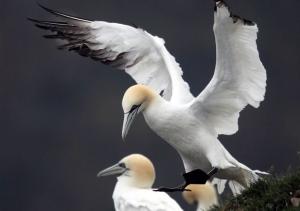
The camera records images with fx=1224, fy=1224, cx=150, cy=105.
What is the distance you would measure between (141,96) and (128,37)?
1603mm

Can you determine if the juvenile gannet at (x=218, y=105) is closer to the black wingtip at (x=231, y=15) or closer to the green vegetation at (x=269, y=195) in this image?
the black wingtip at (x=231, y=15)

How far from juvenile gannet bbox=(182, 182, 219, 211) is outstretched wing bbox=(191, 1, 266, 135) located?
48 centimetres

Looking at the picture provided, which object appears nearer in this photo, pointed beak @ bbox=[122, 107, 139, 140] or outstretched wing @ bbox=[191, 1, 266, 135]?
outstretched wing @ bbox=[191, 1, 266, 135]

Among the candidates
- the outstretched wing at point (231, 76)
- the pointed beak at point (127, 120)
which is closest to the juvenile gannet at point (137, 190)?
the pointed beak at point (127, 120)

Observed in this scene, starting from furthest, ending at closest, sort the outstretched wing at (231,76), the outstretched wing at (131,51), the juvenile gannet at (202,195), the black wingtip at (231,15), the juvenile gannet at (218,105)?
1. the outstretched wing at (131,51)
2. the juvenile gannet at (202,195)
3. the juvenile gannet at (218,105)
4. the outstretched wing at (231,76)
5. the black wingtip at (231,15)

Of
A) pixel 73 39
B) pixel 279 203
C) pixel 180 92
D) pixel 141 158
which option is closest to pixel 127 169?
pixel 141 158

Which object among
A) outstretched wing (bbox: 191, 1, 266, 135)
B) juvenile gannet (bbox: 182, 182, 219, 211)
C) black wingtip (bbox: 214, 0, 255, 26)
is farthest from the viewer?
juvenile gannet (bbox: 182, 182, 219, 211)

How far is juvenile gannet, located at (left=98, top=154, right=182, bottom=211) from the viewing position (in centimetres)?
895

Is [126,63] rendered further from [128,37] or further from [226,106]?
[226,106]

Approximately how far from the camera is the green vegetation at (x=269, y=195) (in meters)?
6.90

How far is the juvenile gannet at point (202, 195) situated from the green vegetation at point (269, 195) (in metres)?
2.16

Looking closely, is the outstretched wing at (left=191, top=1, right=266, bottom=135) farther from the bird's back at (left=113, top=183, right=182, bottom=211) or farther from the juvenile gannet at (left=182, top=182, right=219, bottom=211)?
the bird's back at (left=113, top=183, right=182, bottom=211)

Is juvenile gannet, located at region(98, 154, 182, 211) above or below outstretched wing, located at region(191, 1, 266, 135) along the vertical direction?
below

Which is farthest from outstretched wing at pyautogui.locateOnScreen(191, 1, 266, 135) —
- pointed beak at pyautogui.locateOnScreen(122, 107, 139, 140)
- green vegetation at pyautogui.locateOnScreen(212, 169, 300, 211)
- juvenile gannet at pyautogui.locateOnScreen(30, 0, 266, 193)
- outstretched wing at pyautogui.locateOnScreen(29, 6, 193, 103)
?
green vegetation at pyautogui.locateOnScreen(212, 169, 300, 211)
